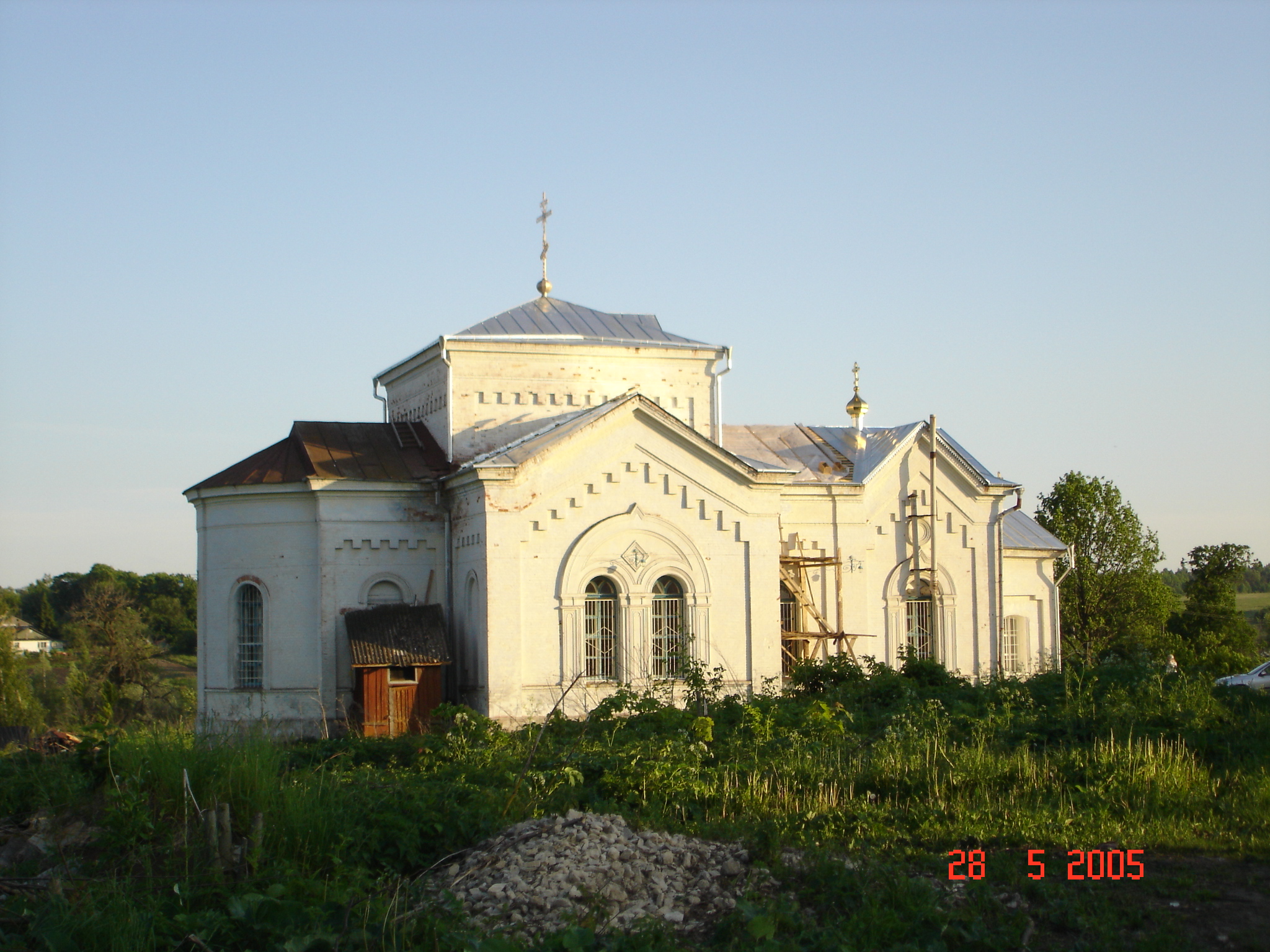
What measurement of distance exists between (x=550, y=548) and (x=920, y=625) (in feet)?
26.2

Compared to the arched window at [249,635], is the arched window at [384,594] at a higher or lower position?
higher

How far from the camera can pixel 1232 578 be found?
42375mm

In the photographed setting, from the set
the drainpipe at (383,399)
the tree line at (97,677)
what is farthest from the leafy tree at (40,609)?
the drainpipe at (383,399)

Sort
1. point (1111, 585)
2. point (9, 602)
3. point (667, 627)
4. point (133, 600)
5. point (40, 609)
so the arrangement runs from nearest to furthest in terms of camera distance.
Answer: point (667, 627) → point (1111, 585) → point (9, 602) → point (133, 600) → point (40, 609)

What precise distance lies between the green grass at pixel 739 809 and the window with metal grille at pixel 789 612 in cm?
604

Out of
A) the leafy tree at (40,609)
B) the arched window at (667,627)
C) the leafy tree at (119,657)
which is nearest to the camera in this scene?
the arched window at (667,627)

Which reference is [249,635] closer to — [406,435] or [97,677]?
[406,435]

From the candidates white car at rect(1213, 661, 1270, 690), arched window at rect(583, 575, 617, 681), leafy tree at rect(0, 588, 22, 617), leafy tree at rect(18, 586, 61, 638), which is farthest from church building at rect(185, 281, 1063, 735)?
leafy tree at rect(18, 586, 61, 638)

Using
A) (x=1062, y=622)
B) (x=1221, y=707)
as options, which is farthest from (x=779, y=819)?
(x=1062, y=622)

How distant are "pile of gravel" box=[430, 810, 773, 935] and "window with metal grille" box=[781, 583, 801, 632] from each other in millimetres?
12107

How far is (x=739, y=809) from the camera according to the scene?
35.1ft

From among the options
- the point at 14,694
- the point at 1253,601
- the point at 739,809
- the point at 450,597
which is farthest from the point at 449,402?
the point at 1253,601

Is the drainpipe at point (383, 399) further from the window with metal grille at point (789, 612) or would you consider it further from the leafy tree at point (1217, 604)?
the leafy tree at point (1217, 604)

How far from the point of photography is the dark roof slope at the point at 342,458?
19.1 metres
